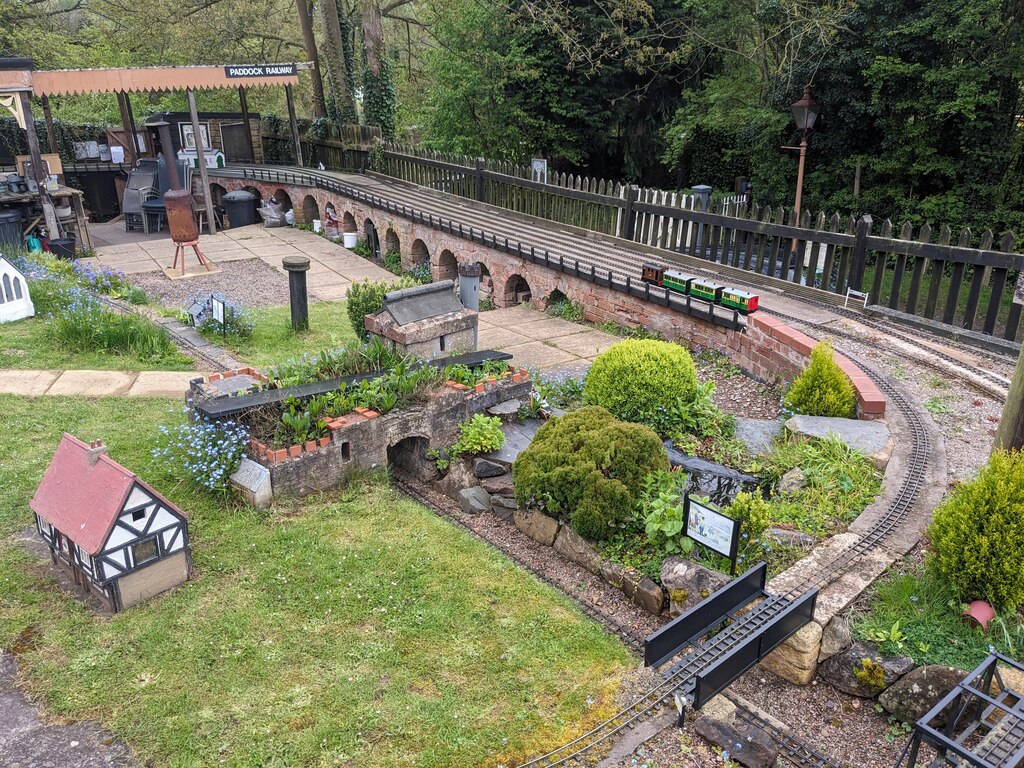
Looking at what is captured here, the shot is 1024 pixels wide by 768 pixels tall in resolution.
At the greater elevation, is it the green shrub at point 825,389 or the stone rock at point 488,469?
the green shrub at point 825,389

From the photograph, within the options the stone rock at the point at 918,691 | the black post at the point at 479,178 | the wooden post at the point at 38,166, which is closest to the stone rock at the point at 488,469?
the stone rock at the point at 918,691

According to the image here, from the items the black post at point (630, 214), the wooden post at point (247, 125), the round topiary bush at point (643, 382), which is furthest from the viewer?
the wooden post at point (247, 125)

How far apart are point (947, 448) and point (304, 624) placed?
5138mm

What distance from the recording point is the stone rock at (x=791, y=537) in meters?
5.07

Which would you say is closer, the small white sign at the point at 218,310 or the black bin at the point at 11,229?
the small white sign at the point at 218,310

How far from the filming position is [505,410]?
7.47m

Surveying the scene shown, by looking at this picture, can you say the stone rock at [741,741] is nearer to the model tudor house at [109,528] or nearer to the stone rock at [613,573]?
the stone rock at [613,573]

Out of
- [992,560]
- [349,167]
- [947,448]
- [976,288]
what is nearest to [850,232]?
[976,288]

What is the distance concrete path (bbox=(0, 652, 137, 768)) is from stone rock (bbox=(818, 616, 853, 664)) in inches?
146

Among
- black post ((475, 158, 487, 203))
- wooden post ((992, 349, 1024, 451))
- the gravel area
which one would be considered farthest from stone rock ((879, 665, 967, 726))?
black post ((475, 158, 487, 203))

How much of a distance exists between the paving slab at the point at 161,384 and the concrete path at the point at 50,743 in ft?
14.8

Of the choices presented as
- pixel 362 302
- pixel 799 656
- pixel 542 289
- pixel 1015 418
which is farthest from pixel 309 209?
pixel 799 656

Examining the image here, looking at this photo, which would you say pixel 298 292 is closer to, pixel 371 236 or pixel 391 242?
pixel 391 242

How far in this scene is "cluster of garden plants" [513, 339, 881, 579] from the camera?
5.25 metres
